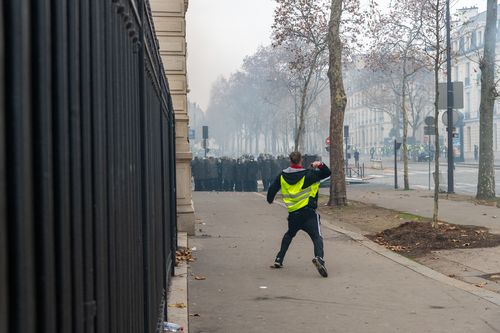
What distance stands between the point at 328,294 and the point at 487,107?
16.9 m

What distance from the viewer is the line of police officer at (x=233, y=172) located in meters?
36.5

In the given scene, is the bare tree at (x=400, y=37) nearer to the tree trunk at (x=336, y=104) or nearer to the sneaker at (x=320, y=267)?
the tree trunk at (x=336, y=104)

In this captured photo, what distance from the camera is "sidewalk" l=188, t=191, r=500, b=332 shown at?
23.9ft

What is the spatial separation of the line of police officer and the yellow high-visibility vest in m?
25.6

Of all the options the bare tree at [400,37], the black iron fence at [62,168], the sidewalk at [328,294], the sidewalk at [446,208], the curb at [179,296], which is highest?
the bare tree at [400,37]

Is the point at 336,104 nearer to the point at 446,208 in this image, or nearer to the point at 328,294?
the point at 446,208

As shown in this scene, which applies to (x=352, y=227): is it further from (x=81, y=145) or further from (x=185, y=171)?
(x=81, y=145)

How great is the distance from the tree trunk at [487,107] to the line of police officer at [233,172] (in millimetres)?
12860

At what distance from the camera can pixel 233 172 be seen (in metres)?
36.9

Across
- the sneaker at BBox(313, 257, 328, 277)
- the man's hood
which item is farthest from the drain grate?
the man's hood

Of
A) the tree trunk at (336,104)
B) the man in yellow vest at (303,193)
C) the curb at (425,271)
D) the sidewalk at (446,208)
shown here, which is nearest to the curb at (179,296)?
the man in yellow vest at (303,193)

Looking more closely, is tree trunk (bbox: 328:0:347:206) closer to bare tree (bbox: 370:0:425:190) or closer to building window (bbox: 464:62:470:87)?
bare tree (bbox: 370:0:425:190)

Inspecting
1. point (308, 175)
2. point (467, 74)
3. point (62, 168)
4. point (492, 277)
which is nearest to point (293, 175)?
point (308, 175)

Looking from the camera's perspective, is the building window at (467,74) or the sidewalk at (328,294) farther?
the building window at (467,74)
